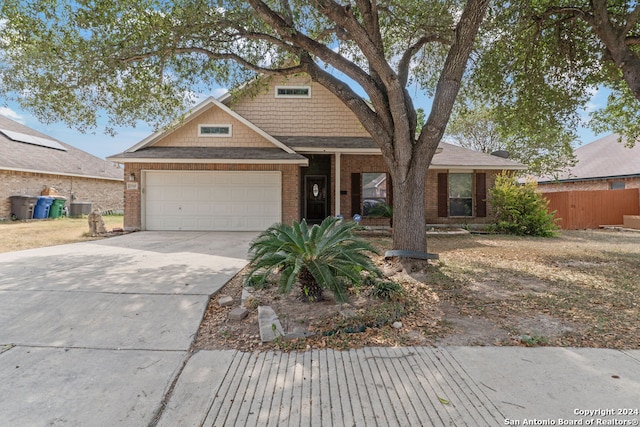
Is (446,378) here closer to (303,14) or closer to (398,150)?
(398,150)

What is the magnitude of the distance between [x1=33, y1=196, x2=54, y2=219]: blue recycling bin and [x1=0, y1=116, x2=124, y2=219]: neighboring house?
933 mm

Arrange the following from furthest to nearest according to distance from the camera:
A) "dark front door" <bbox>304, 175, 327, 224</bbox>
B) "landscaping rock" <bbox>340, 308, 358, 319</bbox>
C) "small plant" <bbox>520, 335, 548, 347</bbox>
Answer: "dark front door" <bbox>304, 175, 327, 224</bbox>
"landscaping rock" <bbox>340, 308, 358, 319</bbox>
"small plant" <bbox>520, 335, 548, 347</bbox>

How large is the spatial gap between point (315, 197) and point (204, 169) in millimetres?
4865

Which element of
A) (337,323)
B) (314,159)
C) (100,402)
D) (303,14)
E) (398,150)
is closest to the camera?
(100,402)

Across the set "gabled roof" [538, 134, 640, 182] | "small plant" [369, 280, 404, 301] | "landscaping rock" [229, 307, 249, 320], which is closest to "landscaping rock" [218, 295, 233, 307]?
"landscaping rock" [229, 307, 249, 320]

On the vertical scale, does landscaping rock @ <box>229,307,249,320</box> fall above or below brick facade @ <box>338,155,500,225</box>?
below

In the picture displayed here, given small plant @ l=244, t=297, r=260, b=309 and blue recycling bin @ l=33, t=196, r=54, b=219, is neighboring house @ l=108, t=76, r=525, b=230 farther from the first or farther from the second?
blue recycling bin @ l=33, t=196, r=54, b=219

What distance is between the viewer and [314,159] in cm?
1417

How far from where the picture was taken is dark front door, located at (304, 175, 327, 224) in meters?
14.2

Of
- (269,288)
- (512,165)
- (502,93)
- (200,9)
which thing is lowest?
(269,288)

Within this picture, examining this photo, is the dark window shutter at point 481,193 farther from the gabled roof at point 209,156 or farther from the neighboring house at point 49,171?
the neighboring house at point 49,171

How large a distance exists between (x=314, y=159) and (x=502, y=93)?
759cm

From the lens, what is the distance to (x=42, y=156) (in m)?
18.6

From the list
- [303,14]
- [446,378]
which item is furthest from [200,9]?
[446,378]
